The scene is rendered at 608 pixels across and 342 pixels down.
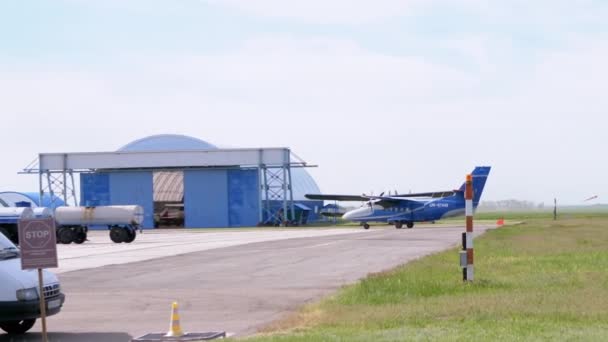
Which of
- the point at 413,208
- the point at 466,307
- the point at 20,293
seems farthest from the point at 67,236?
the point at 466,307

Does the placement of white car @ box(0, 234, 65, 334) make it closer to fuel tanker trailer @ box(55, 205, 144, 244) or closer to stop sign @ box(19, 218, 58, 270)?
stop sign @ box(19, 218, 58, 270)

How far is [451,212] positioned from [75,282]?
1779 inches

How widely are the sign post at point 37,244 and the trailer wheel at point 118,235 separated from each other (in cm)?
4040

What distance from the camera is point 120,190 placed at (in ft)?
273

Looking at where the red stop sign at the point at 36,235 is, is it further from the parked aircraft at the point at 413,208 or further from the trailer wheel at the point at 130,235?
the parked aircraft at the point at 413,208

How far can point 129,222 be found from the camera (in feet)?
172

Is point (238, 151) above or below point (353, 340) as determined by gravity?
above

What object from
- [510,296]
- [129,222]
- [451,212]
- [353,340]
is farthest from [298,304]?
[451,212]

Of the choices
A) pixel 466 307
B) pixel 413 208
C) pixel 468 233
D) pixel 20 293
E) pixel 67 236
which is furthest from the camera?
pixel 413 208

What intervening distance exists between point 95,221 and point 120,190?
1261 inches

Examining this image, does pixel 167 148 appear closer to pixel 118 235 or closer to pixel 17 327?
pixel 118 235

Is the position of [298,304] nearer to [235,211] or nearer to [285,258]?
[285,258]

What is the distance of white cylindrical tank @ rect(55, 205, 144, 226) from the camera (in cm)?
5203

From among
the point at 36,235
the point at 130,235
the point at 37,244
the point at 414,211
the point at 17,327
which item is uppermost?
the point at 36,235
